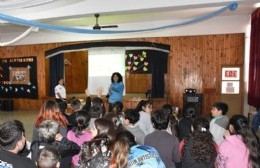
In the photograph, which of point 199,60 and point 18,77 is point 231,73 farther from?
point 18,77

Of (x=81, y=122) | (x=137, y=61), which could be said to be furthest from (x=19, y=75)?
(x=81, y=122)

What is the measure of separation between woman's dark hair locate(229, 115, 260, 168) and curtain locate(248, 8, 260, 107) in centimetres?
450

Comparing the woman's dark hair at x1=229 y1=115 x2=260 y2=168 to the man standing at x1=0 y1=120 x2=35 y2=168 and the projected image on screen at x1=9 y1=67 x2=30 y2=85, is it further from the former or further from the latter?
the projected image on screen at x1=9 y1=67 x2=30 y2=85

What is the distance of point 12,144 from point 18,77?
10.4 metres

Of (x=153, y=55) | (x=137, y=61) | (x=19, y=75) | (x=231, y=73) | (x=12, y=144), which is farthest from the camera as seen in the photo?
(x=19, y=75)

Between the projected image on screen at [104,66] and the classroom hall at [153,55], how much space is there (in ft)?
0.13

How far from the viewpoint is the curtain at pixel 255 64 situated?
6.56 meters

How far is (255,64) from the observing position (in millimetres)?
6766

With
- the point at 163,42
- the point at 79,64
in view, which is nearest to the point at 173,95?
the point at 163,42

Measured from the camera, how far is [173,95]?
8992 mm

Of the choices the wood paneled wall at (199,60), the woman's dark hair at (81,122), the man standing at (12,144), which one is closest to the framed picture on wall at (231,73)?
the wood paneled wall at (199,60)

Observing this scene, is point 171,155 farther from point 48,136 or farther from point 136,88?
point 136,88

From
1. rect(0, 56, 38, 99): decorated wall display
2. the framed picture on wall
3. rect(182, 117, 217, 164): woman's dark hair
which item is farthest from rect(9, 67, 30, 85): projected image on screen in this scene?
rect(182, 117, 217, 164): woman's dark hair

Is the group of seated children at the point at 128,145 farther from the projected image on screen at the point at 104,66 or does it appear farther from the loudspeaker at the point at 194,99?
the projected image on screen at the point at 104,66
